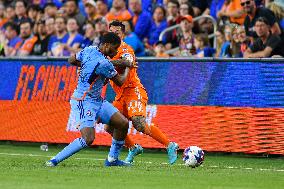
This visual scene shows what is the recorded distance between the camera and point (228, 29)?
20.6 meters

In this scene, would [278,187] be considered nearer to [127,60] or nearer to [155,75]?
[127,60]

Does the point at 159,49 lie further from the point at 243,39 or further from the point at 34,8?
the point at 34,8

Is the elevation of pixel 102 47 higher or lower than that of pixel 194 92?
higher

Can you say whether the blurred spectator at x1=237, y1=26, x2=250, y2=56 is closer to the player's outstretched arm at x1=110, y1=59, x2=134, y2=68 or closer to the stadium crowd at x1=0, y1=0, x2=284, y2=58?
the stadium crowd at x1=0, y1=0, x2=284, y2=58

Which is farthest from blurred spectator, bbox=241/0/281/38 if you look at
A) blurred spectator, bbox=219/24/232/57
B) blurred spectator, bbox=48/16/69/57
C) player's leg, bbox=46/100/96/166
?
player's leg, bbox=46/100/96/166

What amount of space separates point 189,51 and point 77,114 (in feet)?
22.9

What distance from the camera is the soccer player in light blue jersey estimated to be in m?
13.9

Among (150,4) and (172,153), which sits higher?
(150,4)

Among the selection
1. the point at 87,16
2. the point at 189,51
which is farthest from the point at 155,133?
the point at 87,16

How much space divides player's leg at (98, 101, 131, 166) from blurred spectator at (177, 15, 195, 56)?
6098mm

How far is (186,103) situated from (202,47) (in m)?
2.51

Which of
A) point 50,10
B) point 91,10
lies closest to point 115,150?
point 91,10

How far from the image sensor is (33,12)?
26625 mm

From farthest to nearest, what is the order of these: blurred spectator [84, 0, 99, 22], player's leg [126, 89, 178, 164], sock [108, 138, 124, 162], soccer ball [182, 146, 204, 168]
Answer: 1. blurred spectator [84, 0, 99, 22]
2. player's leg [126, 89, 178, 164]
3. sock [108, 138, 124, 162]
4. soccer ball [182, 146, 204, 168]
